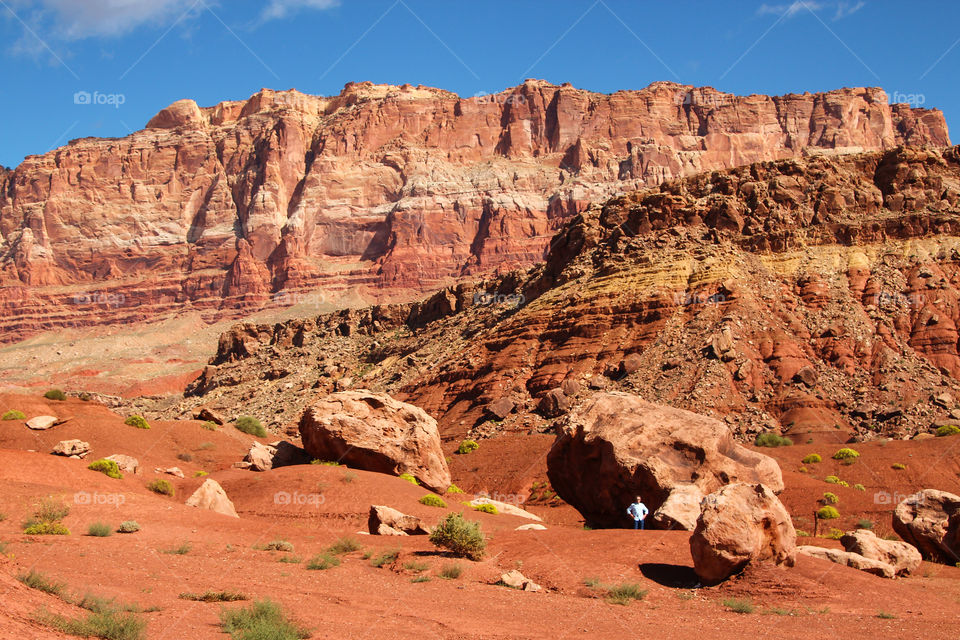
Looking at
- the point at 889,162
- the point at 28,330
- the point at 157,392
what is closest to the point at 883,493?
the point at 889,162

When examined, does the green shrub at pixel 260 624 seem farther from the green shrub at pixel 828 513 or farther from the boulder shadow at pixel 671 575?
the green shrub at pixel 828 513

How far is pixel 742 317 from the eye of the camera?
49.9 meters

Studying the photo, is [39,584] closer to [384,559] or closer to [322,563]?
[322,563]

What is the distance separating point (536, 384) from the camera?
2044 inches

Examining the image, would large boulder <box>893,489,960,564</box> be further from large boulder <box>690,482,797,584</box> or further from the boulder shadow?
the boulder shadow

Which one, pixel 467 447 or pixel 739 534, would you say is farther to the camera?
pixel 467 447

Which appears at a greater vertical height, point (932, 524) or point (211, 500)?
point (932, 524)

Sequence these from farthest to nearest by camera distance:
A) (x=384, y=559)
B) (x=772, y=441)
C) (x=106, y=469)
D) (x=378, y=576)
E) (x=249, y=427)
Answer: (x=249, y=427) → (x=772, y=441) → (x=106, y=469) → (x=384, y=559) → (x=378, y=576)

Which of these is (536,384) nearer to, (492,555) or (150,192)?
(492,555)

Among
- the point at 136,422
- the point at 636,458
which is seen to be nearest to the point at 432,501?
the point at 636,458

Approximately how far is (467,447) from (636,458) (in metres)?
21.6

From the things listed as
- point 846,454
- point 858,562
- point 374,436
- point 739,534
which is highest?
point 846,454

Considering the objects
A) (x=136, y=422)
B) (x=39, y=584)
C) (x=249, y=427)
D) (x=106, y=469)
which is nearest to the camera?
(x=39, y=584)
